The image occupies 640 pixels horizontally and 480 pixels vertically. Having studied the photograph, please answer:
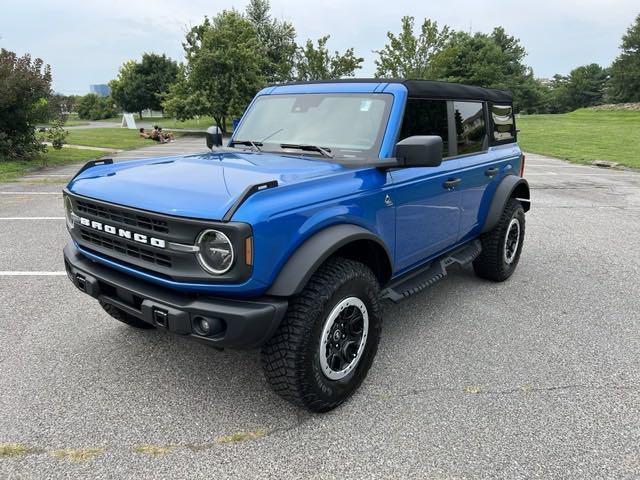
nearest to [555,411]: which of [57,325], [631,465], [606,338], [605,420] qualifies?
[605,420]

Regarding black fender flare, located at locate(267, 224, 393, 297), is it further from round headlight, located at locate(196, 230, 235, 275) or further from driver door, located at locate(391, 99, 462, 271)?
driver door, located at locate(391, 99, 462, 271)

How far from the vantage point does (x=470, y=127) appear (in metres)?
4.25

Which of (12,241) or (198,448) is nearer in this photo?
(198,448)

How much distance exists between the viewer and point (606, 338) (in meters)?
3.73

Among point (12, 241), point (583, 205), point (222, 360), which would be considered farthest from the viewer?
point (583, 205)

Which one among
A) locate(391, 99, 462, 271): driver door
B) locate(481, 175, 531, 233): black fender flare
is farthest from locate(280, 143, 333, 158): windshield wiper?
locate(481, 175, 531, 233): black fender flare

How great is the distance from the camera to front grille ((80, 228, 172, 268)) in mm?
2490

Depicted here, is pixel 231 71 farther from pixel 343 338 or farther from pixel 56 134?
pixel 343 338

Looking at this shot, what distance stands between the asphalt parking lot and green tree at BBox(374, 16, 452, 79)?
27.8 m

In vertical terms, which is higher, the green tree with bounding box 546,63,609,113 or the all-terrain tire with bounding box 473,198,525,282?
the green tree with bounding box 546,63,609,113

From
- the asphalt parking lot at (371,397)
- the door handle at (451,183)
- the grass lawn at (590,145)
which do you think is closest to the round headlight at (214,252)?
the asphalt parking lot at (371,397)

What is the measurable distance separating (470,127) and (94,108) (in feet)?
177

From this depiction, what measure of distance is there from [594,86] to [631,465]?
325 feet

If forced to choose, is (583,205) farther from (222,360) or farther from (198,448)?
(198,448)
